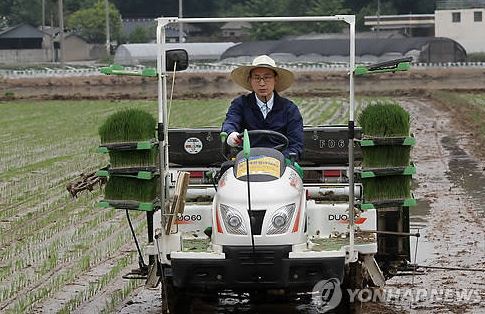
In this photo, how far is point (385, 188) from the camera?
8.12 metres

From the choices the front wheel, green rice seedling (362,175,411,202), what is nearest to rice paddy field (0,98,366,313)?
the front wheel

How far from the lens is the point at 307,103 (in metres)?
41.2

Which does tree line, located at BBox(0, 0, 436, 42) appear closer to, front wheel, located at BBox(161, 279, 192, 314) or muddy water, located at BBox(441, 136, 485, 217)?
muddy water, located at BBox(441, 136, 485, 217)

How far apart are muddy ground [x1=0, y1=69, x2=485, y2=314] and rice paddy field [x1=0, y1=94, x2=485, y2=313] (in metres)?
0.42

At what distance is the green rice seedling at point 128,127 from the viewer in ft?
26.8

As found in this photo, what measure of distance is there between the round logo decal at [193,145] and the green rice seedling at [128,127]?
1.42 m

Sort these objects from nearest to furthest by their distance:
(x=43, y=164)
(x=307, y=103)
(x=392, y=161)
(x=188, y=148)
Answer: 1. (x=392, y=161)
2. (x=188, y=148)
3. (x=43, y=164)
4. (x=307, y=103)

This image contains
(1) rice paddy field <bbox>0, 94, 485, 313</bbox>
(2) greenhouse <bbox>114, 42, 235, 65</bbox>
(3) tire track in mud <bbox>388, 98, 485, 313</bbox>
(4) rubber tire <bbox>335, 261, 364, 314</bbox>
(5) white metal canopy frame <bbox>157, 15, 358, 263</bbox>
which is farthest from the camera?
(2) greenhouse <bbox>114, 42, 235, 65</bbox>

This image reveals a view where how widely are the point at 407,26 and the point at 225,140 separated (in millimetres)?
89553

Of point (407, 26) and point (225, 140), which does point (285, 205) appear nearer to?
point (225, 140)

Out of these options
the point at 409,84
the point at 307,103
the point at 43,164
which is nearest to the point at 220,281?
the point at 43,164

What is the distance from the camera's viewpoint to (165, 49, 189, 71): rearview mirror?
8.27 m

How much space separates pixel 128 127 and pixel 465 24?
79.5 metres

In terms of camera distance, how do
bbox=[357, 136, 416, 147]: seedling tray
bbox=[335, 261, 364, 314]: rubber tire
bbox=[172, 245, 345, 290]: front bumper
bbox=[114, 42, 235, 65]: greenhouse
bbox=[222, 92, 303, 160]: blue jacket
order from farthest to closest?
bbox=[114, 42, 235, 65]: greenhouse < bbox=[222, 92, 303, 160]: blue jacket < bbox=[335, 261, 364, 314]: rubber tire < bbox=[357, 136, 416, 147]: seedling tray < bbox=[172, 245, 345, 290]: front bumper
